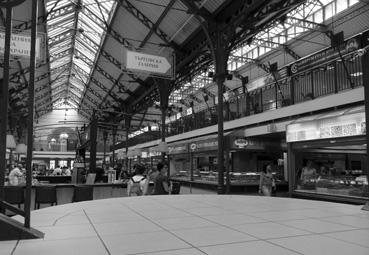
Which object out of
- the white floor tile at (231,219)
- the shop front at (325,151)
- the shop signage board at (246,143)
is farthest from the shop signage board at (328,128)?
the white floor tile at (231,219)

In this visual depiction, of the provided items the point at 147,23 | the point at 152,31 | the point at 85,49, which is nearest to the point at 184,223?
the point at 147,23

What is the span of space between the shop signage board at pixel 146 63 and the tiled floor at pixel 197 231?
7.63 m

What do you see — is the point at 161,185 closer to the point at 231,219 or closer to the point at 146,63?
the point at 231,219

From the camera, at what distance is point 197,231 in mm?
3822

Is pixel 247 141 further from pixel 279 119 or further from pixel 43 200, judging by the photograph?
pixel 43 200

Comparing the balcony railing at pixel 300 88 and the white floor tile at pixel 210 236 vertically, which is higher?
the balcony railing at pixel 300 88

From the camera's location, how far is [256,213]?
16.9 ft

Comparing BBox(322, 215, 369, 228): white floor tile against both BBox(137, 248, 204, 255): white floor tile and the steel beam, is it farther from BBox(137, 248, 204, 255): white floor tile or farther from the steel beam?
the steel beam

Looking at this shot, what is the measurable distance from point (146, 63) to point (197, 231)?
974cm

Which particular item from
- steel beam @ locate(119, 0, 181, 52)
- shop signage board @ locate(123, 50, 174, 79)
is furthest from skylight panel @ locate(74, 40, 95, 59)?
shop signage board @ locate(123, 50, 174, 79)

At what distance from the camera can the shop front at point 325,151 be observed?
33.8 ft

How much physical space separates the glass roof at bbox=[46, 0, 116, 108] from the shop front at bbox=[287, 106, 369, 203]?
33.8 feet

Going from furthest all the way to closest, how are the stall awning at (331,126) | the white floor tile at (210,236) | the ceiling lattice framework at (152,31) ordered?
the ceiling lattice framework at (152,31) < the stall awning at (331,126) < the white floor tile at (210,236)

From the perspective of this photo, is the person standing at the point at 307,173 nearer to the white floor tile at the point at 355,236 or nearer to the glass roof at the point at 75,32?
the white floor tile at the point at 355,236
